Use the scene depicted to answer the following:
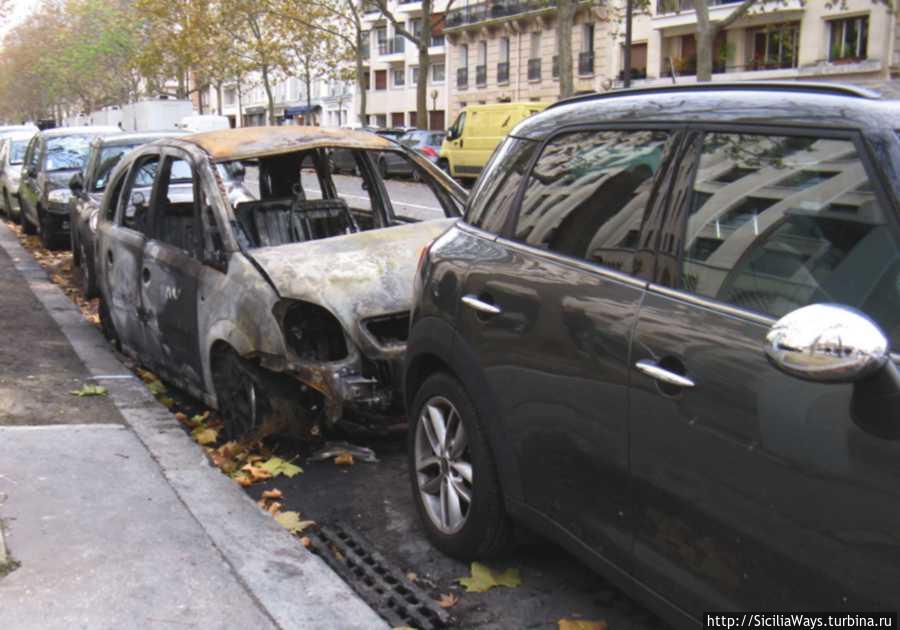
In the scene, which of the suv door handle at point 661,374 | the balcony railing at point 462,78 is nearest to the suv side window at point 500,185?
the suv door handle at point 661,374

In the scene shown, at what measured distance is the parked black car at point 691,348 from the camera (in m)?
2.33

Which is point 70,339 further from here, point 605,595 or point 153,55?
point 153,55

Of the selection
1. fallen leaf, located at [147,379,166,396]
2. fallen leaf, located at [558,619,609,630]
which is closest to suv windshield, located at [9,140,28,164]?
fallen leaf, located at [147,379,166,396]

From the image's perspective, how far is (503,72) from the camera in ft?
195

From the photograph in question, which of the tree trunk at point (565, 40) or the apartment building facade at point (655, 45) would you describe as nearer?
the tree trunk at point (565, 40)

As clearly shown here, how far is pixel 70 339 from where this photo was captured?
842cm

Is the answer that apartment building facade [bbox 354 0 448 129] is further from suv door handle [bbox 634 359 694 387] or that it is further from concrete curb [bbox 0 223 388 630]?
suv door handle [bbox 634 359 694 387]

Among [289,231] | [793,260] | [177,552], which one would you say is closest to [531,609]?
[177,552]

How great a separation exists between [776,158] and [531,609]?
6.18ft

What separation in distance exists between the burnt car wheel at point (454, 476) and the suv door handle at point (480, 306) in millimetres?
336

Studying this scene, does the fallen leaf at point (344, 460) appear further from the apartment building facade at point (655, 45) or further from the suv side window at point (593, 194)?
the apartment building facade at point (655, 45)

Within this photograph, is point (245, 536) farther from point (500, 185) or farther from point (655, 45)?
point (655, 45)

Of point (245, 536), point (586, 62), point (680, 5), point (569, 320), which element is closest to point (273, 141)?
point (245, 536)

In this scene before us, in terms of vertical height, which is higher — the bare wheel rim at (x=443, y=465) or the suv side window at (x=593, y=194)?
the suv side window at (x=593, y=194)
